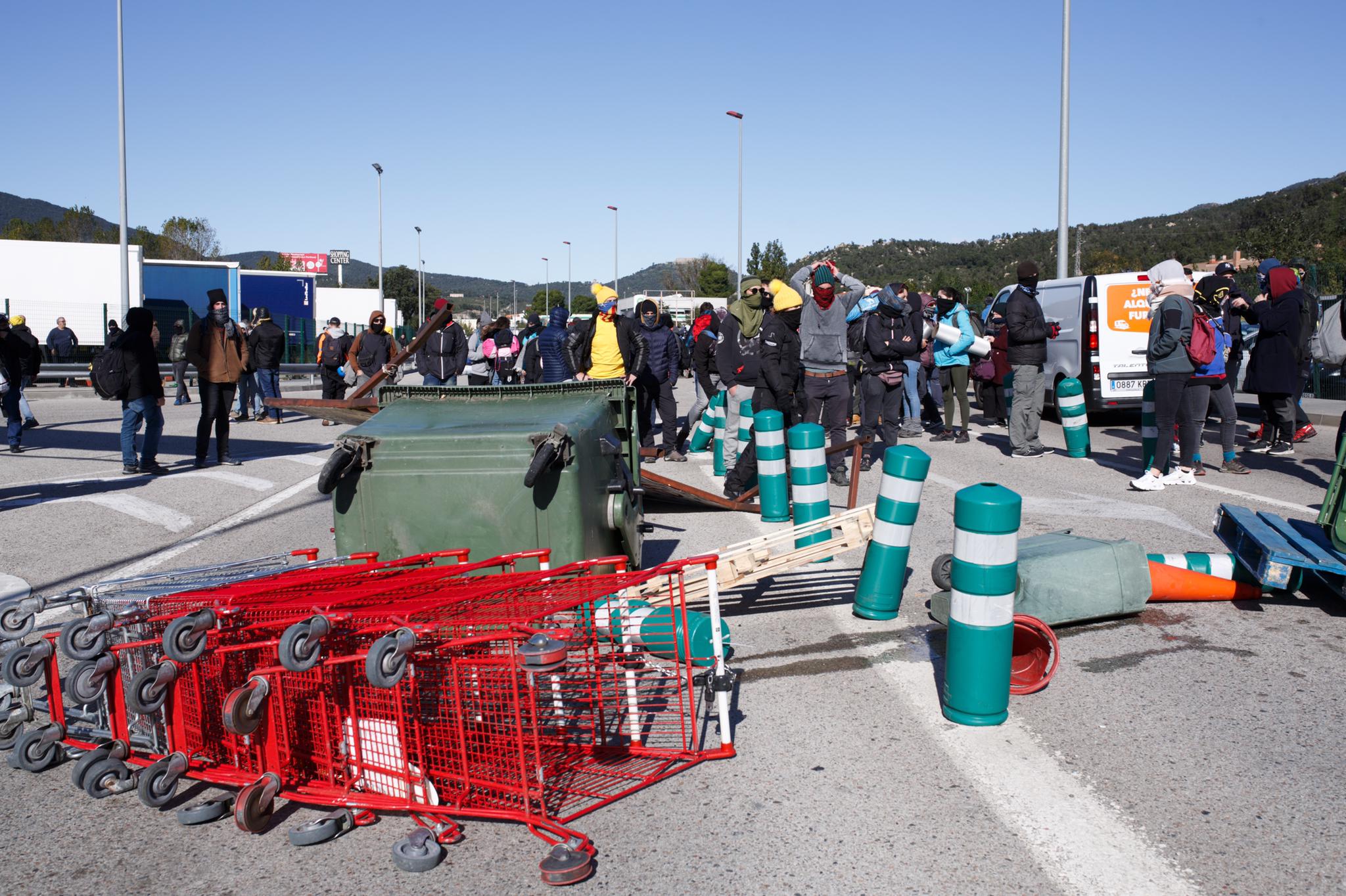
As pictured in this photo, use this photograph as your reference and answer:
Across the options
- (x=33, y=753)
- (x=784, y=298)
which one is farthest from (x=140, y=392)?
(x=33, y=753)

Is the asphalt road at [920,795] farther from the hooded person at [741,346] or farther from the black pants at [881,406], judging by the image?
the black pants at [881,406]

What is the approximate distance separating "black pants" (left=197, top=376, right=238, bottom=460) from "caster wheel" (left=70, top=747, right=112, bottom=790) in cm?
984

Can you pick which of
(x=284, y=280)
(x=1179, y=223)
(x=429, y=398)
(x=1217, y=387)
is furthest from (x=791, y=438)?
(x=1179, y=223)

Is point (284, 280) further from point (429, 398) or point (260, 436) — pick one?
point (429, 398)

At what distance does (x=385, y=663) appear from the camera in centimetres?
334

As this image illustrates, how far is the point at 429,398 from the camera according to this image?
6258 millimetres

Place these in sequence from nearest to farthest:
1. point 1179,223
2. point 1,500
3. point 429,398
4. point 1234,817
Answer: point 1234,817 < point 429,398 < point 1,500 < point 1179,223

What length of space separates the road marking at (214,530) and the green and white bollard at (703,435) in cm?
501

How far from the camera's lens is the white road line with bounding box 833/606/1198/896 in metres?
3.18

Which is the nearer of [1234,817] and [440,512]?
[1234,817]

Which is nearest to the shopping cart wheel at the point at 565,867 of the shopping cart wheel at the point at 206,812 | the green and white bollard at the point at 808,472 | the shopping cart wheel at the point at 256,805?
the shopping cart wheel at the point at 256,805

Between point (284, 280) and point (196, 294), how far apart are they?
6047 millimetres

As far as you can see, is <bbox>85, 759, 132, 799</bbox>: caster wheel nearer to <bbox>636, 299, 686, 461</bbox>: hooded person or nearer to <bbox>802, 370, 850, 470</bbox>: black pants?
<bbox>802, 370, 850, 470</bbox>: black pants

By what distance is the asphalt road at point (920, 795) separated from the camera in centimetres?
325
